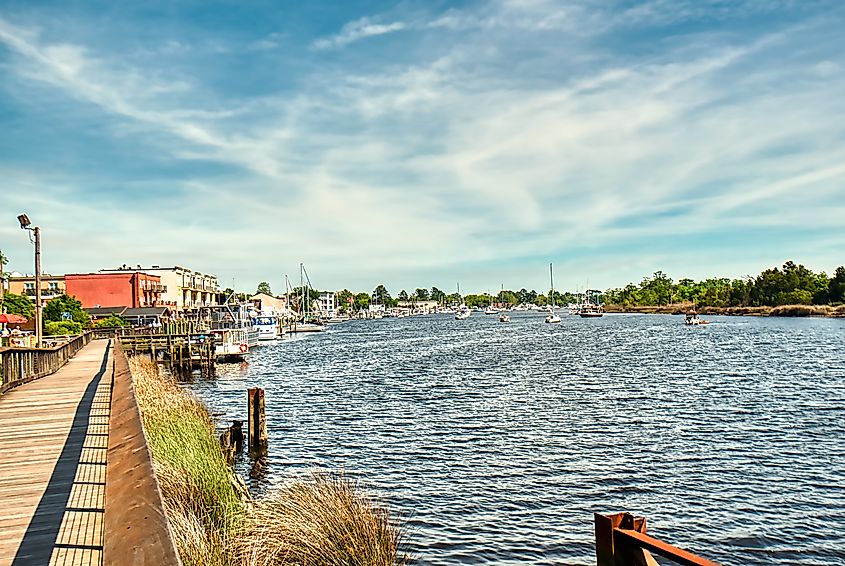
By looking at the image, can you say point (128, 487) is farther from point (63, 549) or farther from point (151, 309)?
point (151, 309)

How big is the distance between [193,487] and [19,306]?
6427 cm

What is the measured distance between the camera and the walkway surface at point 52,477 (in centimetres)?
633

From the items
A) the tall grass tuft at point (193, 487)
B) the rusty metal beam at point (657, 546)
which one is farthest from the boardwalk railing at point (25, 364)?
the rusty metal beam at point (657, 546)

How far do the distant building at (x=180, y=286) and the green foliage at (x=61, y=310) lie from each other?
3666 centimetres

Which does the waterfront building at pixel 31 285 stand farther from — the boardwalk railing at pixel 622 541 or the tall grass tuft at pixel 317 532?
the boardwalk railing at pixel 622 541

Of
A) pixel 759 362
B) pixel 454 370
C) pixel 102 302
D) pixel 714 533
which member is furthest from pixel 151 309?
pixel 714 533

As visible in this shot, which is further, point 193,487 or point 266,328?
point 266,328

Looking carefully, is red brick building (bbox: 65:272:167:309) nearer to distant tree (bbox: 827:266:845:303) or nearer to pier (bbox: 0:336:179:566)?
pier (bbox: 0:336:179:566)

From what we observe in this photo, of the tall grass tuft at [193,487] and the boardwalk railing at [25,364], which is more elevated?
the boardwalk railing at [25,364]

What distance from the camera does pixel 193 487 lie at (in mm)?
10570

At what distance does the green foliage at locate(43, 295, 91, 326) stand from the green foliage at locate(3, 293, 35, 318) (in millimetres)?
1421

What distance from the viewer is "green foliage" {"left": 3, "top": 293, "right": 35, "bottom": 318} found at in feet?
210

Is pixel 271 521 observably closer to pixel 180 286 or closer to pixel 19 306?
pixel 19 306

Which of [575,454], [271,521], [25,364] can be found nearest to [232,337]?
[25,364]
